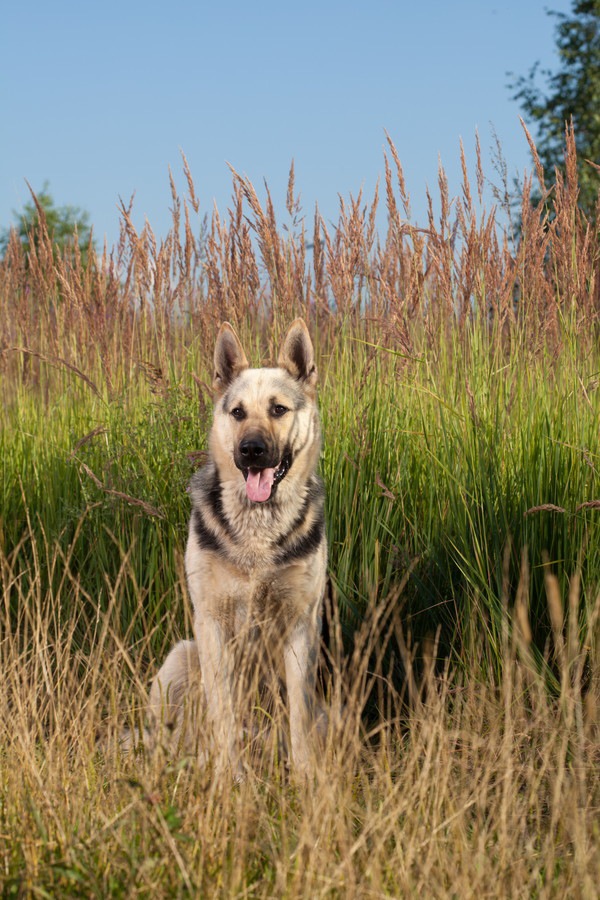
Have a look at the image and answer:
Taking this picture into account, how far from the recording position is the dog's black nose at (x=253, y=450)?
3.21 meters

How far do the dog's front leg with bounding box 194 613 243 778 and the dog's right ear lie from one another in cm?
101

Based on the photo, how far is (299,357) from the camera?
3723 millimetres

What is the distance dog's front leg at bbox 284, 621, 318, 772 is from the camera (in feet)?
9.99

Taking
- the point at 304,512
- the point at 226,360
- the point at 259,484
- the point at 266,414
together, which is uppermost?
the point at 226,360

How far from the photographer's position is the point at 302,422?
354cm

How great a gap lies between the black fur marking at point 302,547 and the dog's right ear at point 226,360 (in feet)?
2.45

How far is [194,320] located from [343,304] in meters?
1.08

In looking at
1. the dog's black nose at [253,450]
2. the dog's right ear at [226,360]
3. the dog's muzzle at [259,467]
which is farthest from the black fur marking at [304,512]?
the dog's right ear at [226,360]

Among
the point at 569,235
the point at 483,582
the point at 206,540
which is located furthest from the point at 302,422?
the point at 569,235

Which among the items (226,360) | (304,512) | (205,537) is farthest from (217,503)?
(226,360)

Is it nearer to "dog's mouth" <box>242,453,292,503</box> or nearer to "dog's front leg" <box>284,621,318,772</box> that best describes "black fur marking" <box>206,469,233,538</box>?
"dog's mouth" <box>242,453,292,503</box>

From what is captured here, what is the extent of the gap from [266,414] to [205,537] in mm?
545

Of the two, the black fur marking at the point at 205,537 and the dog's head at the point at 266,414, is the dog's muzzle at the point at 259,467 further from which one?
the black fur marking at the point at 205,537

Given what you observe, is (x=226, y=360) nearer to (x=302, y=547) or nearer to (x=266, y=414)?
(x=266, y=414)
